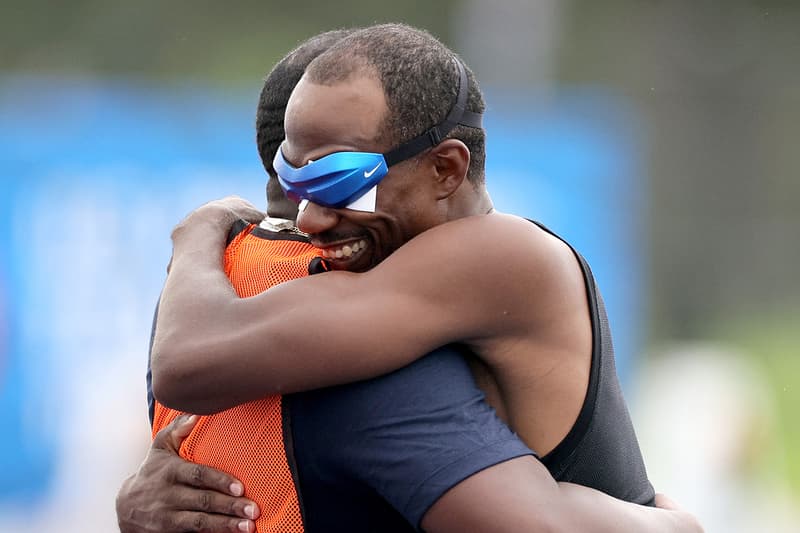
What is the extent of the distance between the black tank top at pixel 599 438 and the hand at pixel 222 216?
832 mm

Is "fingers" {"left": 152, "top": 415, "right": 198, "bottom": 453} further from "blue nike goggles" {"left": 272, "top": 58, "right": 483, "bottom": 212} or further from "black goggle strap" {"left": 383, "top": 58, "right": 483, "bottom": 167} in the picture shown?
"black goggle strap" {"left": 383, "top": 58, "right": 483, "bottom": 167}

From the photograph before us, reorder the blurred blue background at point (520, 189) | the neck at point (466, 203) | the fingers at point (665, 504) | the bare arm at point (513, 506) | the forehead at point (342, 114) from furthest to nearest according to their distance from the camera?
the blurred blue background at point (520, 189), the fingers at point (665, 504), the neck at point (466, 203), the forehead at point (342, 114), the bare arm at point (513, 506)

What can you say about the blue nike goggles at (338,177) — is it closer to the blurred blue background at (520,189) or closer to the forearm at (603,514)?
the forearm at (603,514)

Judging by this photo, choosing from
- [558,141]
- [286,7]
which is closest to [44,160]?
[286,7]

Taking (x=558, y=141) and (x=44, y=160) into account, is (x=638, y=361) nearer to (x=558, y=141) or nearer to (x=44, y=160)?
(x=558, y=141)

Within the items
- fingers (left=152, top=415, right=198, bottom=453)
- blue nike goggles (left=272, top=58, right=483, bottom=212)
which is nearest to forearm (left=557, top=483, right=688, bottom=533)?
blue nike goggles (left=272, top=58, right=483, bottom=212)

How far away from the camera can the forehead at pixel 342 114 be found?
243cm

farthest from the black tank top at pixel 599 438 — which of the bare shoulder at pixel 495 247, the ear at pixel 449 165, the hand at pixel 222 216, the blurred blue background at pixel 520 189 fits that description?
the blurred blue background at pixel 520 189

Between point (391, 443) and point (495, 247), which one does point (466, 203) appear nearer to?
point (495, 247)

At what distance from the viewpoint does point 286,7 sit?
10.7 m

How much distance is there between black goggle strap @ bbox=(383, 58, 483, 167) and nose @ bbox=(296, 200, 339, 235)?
7.1 inches

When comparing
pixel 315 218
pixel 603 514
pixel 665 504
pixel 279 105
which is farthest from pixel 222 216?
pixel 665 504

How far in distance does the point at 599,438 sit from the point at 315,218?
0.81m

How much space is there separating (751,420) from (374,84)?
7.48 meters
